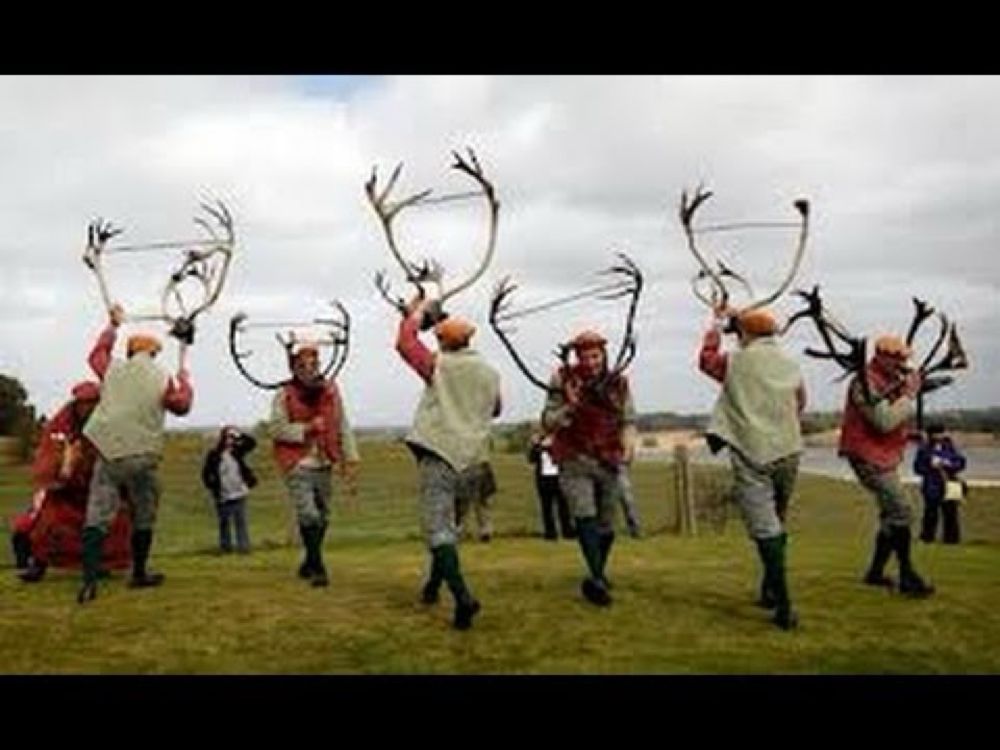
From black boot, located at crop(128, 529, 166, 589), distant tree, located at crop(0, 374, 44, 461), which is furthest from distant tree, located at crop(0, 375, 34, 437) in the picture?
black boot, located at crop(128, 529, 166, 589)

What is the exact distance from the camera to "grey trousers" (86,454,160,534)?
12.4 m

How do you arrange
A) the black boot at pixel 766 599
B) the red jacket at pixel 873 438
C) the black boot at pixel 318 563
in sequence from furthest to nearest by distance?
1. the black boot at pixel 318 563
2. the red jacket at pixel 873 438
3. the black boot at pixel 766 599

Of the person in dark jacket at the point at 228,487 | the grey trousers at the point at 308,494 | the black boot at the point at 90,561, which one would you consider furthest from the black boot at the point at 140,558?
the person in dark jacket at the point at 228,487

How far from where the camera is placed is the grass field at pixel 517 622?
980 cm

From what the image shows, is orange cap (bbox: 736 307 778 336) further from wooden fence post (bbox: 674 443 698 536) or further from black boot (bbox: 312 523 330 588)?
wooden fence post (bbox: 674 443 698 536)

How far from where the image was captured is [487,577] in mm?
13664

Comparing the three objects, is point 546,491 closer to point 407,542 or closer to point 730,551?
point 407,542

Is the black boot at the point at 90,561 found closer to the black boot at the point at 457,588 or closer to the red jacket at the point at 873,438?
the black boot at the point at 457,588

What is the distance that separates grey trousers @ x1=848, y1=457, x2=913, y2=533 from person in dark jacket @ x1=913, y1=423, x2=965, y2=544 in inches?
318

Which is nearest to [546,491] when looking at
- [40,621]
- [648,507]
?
[40,621]

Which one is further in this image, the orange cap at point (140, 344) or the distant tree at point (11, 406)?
the distant tree at point (11, 406)

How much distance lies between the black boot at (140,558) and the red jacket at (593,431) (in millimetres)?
3710
